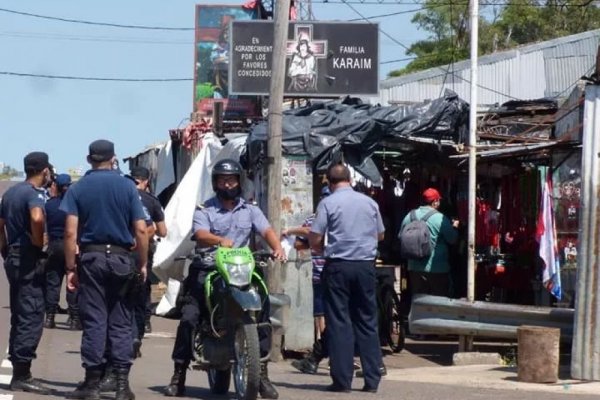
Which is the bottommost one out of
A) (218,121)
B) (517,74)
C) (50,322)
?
(50,322)

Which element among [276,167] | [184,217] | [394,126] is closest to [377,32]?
[184,217]

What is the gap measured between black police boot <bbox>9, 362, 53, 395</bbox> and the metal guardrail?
493 cm

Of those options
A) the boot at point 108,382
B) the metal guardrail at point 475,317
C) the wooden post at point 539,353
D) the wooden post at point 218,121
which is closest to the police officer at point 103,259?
the boot at point 108,382

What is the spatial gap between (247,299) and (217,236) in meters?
0.87

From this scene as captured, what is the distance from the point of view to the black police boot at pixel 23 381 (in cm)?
1045

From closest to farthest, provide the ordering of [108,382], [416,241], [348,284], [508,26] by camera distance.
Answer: [108,382] → [348,284] → [416,241] → [508,26]

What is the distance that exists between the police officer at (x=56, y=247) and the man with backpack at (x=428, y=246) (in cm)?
402

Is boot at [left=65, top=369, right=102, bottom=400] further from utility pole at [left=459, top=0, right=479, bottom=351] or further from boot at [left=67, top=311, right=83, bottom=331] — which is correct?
boot at [left=67, top=311, right=83, bottom=331]

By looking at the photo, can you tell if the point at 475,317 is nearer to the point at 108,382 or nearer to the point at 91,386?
the point at 108,382

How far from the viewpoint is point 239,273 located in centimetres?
960

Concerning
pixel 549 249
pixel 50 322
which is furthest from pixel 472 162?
pixel 50 322

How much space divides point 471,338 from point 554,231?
58.8 inches

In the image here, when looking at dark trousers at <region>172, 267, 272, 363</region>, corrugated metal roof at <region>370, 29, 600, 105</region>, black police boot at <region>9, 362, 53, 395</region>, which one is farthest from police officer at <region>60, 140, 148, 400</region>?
corrugated metal roof at <region>370, 29, 600, 105</region>

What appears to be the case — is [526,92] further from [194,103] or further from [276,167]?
[276,167]
